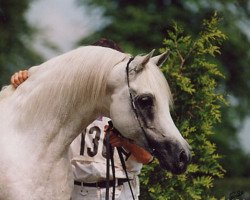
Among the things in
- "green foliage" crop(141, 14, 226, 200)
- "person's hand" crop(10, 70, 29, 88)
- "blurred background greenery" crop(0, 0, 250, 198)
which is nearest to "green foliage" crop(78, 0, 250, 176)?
"blurred background greenery" crop(0, 0, 250, 198)

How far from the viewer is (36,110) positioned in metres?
2.74

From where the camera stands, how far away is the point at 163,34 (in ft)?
42.4

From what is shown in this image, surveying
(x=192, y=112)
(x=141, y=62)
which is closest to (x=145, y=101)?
(x=141, y=62)

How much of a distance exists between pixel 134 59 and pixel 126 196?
80 centimetres

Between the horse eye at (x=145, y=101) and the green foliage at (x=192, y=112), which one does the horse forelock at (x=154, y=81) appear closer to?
the horse eye at (x=145, y=101)

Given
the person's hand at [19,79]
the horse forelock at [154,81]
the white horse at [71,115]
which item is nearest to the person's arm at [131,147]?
the white horse at [71,115]

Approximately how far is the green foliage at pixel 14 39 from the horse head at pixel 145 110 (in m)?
8.92

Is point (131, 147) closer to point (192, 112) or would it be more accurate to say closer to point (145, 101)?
point (145, 101)

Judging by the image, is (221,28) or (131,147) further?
(221,28)

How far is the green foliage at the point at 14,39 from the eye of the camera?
39.8ft

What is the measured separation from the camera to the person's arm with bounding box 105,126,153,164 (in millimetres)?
2879

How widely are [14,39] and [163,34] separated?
278 cm

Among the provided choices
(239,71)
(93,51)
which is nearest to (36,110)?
(93,51)

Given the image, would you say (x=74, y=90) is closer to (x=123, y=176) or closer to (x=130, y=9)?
(x=123, y=176)
